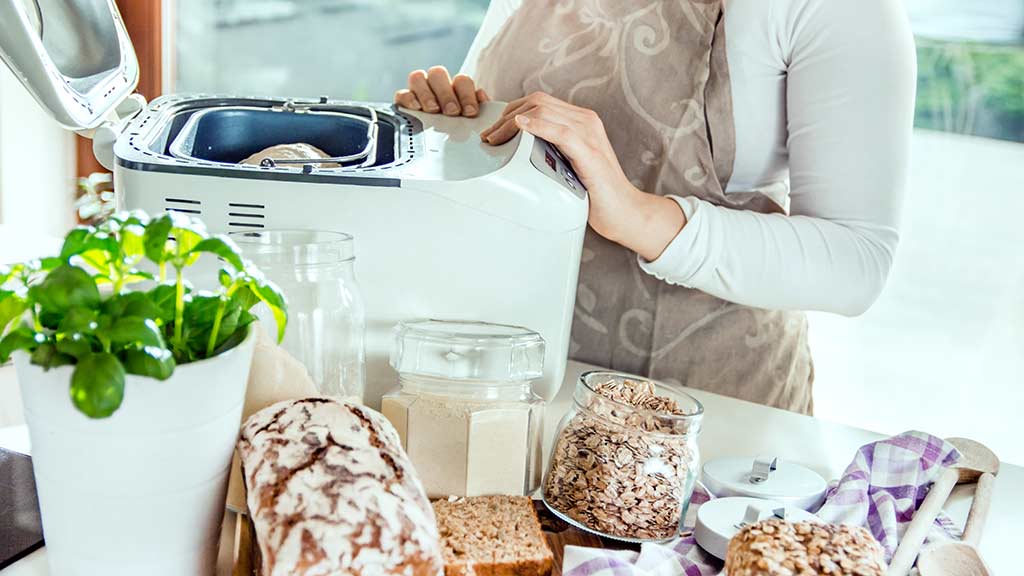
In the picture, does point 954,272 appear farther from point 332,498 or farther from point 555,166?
point 332,498

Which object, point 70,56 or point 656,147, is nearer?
point 70,56

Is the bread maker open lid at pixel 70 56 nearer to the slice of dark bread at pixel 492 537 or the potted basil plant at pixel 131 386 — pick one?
the potted basil plant at pixel 131 386

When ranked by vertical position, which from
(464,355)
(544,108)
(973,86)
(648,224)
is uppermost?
(973,86)

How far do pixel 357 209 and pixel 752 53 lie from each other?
20.4 inches

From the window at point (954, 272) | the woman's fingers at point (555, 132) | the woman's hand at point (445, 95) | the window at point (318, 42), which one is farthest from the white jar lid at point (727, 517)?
the window at point (954, 272)

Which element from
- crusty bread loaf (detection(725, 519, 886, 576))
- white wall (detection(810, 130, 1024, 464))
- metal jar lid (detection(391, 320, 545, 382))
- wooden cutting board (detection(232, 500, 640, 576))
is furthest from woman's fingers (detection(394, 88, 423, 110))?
white wall (detection(810, 130, 1024, 464))

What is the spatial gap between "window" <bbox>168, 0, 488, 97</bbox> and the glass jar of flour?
171 cm

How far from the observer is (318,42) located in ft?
7.59

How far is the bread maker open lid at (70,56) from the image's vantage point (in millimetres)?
612

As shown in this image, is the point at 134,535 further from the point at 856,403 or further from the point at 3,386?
the point at 856,403

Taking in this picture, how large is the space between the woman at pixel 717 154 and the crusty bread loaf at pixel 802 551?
1.36ft

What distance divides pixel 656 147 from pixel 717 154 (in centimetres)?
7

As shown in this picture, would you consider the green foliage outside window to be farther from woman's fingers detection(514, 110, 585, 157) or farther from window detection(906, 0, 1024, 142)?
woman's fingers detection(514, 110, 585, 157)

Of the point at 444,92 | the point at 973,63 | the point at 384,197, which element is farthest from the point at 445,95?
the point at 973,63
